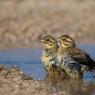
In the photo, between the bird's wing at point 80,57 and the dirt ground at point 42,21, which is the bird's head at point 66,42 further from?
the dirt ground at point 42,21

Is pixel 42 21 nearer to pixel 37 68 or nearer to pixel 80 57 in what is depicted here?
pixel 37 68

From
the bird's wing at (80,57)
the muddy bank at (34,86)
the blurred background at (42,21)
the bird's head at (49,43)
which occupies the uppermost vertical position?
the blurred background at (42,21)

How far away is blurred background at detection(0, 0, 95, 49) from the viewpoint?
77.6 feet

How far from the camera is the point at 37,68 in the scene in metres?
17.2

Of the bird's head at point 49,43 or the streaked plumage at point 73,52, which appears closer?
the streaked plumage at point 73,52

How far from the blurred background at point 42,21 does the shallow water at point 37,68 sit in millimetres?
1470

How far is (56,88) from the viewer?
13.3 metres

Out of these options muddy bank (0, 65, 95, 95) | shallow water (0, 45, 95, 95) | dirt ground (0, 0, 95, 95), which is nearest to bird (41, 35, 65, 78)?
shallow water (0, 45, 95, 95)

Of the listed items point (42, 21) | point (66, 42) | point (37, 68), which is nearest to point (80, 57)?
point (66, 42)

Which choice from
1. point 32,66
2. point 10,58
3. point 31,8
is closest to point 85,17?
point 31,8

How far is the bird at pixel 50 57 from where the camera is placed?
15.1 meters

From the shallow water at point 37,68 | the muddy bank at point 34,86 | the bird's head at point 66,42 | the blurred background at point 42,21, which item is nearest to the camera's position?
the muddy bank at point 34,86

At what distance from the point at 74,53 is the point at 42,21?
11070mm

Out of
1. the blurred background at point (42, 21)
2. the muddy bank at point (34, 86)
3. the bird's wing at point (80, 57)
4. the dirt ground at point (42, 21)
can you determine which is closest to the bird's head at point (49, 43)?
the bird's wing at point (80, 57)
